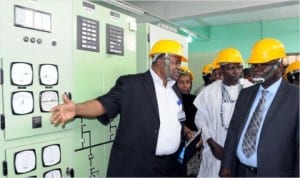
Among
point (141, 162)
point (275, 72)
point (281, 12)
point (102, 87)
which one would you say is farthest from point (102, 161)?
point (281, 12)

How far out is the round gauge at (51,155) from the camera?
1.92 meters

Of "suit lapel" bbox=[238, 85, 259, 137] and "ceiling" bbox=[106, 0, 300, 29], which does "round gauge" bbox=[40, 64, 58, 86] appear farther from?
"ceiling" bbox=[106, 0, 300, 29]

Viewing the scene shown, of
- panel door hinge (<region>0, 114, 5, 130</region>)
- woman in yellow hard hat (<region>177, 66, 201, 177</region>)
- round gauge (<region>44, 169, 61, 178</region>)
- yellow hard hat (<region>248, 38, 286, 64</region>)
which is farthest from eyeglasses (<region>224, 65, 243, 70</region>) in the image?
panel door hinge (<region>0, 114, 5, 130</region>)

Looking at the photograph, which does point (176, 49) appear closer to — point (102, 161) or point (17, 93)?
point (102, 161)

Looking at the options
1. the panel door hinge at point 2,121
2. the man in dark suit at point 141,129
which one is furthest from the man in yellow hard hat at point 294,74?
the panel door hinge at point 2,121

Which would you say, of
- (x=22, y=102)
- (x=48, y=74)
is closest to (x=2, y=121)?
(x=22, y=102)

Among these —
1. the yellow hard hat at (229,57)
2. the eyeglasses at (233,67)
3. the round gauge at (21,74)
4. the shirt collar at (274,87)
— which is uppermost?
the yellow hard hat at (229,57)

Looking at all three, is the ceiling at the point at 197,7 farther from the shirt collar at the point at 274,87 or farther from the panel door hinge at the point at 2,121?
the panel door hinge at the point at 2,121

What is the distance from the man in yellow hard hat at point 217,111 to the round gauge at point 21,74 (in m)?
1.74

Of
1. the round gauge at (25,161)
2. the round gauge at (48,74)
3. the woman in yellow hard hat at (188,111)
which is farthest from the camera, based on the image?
the woman in yellow hard hat at (188,111)

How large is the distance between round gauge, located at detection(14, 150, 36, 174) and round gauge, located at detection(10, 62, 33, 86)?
0.40m

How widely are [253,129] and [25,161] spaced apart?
1.42 meters

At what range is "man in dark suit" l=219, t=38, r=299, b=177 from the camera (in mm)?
1905

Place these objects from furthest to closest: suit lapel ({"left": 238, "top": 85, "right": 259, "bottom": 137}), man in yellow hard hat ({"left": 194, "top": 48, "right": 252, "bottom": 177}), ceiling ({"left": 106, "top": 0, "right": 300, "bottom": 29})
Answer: ceiling ({"left": 106, "top": 0, "right": 300, "bottom": 29}) → man in yellow hard hat ({"left": 194, "top": 48, "right": 252, "bottom": 177}) → suit lapel ({"left": 238, "top": 85, "right": 259, "bottom": 137})
